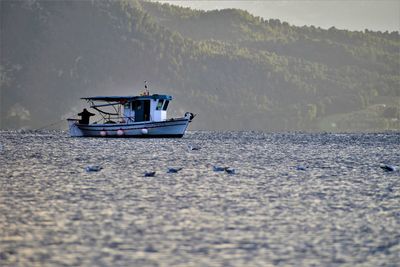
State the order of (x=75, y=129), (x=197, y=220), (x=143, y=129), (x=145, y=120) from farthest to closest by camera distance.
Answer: (x=75, y=129) → (x=145, y=120) → (x=143, y=129) → (x=197, y=220)

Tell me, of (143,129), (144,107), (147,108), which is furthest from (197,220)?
(144,107)

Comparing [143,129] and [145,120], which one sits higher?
[145,120]

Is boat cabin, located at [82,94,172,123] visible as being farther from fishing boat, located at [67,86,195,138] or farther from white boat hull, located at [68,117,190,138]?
white boat hull, located at [68,117,190,138]

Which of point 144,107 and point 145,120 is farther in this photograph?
point 145,120

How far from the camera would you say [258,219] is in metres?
11.8

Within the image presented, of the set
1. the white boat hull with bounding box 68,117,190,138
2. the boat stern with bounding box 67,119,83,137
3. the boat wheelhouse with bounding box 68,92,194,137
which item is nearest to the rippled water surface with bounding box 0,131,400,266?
the white boat hull with bounding box 68,117,190,138

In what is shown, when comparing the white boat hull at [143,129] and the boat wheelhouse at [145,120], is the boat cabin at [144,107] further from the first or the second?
the white boat hull at [143,129]

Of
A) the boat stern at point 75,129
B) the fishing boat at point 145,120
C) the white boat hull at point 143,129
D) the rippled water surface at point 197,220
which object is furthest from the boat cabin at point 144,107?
the rippled water surface at point 197,220

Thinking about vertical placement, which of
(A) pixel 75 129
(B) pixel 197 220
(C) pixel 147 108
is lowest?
(B) pixel 197 220

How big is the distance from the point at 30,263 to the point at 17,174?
1274cm

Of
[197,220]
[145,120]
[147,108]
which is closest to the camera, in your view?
[197,220]

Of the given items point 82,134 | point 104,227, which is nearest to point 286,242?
point 104,227

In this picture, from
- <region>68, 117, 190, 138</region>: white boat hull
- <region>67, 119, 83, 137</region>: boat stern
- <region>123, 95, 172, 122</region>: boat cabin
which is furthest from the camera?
<region>67, 119, 83, 137</region>: boat stern

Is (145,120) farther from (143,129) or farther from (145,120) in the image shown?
(143,129)
